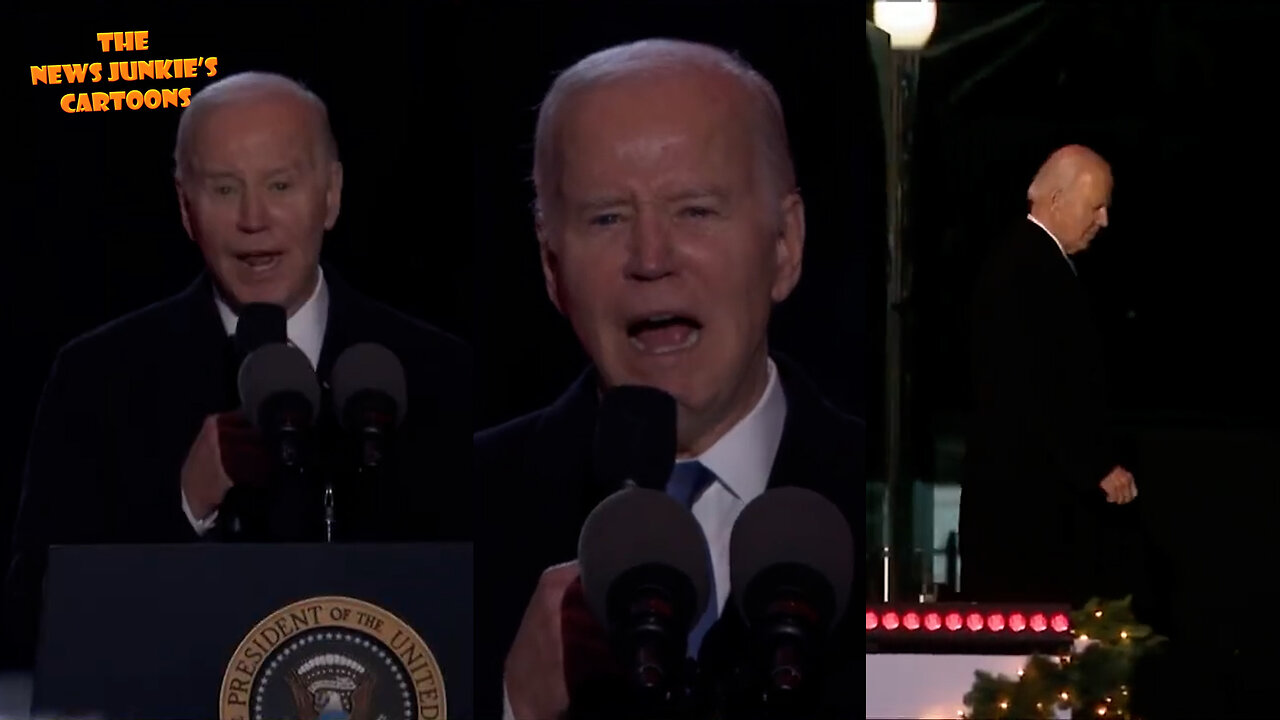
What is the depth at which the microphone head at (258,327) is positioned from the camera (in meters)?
6.96

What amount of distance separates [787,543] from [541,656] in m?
1.09

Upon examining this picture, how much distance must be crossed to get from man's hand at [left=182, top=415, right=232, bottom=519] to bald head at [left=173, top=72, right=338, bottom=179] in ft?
2.39

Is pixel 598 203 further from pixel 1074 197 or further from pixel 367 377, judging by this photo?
pixel 1074 197

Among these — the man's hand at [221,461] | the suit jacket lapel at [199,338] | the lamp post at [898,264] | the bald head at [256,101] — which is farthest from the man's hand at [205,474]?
the lamp post at [898,264]

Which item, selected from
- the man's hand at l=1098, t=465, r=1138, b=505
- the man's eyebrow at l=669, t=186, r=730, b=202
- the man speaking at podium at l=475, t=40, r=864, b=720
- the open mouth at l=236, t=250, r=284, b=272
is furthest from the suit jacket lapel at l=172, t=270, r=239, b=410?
the man's hand at l=1098, t=465, r=1138, b=505

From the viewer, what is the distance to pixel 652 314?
6605mm

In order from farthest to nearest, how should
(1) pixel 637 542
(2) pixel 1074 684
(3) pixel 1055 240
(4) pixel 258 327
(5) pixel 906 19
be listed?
(5) pixel 906 19
(3) pixel 1055 240
(4) pixel 258 327
(2) pixel 1074 684
(1) pixel 637 542

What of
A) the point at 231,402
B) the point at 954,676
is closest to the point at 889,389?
the point at 954,676

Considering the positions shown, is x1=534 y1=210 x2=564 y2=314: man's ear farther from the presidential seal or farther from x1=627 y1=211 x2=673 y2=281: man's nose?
the presidential seal

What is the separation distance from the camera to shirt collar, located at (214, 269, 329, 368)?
699cm

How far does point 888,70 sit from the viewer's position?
26.0ft

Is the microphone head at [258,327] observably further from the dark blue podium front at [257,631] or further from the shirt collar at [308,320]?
the dark blue podium front at [257,631]

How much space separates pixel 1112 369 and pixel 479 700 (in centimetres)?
247

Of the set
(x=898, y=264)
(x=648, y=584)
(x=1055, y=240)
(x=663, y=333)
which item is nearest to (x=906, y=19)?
(x=898, y=264)
